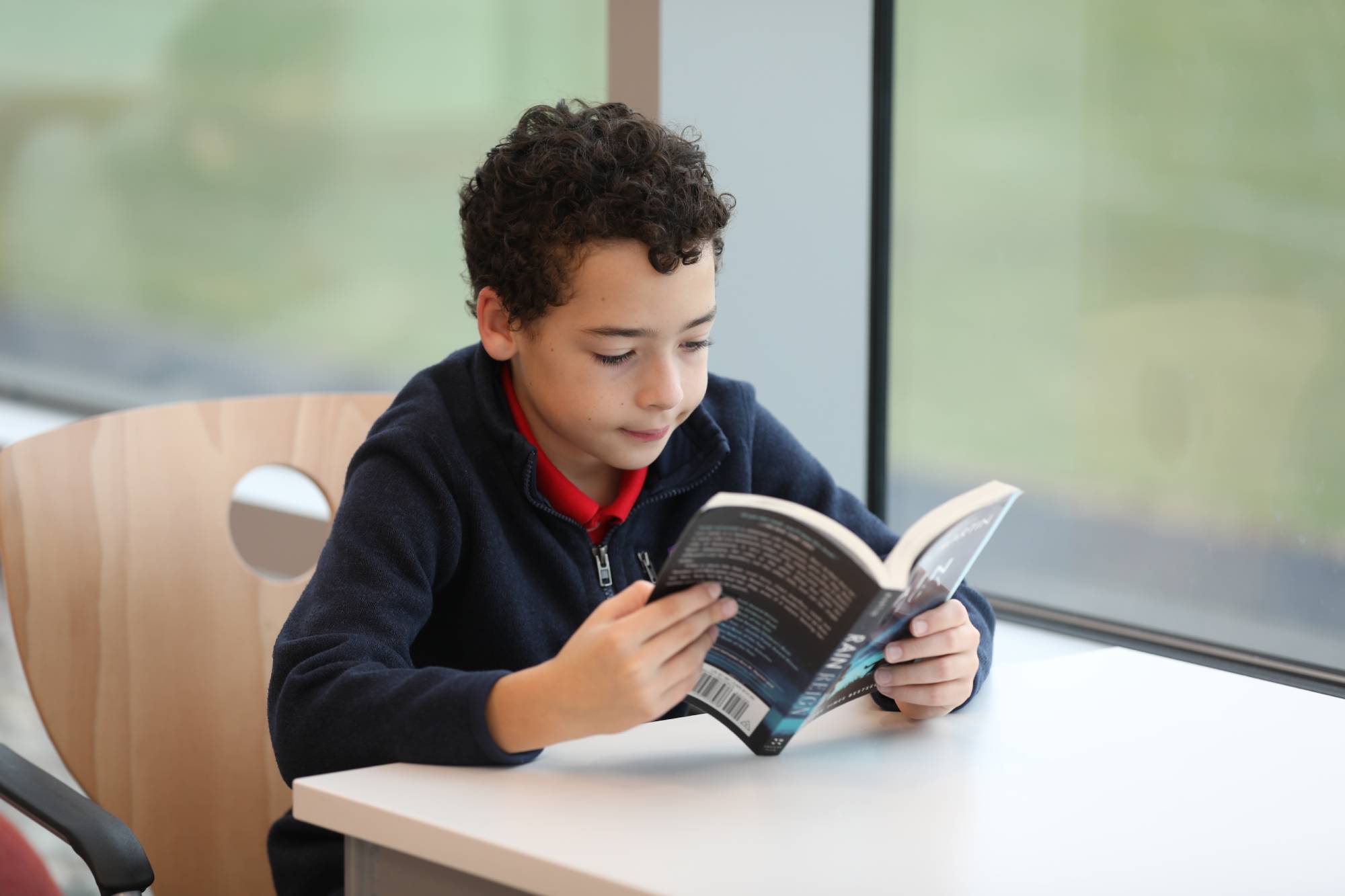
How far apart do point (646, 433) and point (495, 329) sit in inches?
6.3

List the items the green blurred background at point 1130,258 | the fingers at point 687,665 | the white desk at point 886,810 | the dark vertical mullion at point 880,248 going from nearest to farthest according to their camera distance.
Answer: the white desk at point 886,810
the fingers at point 687,665
the green blurred background at point 1130,258
the dark vertical mullion at point 880,248

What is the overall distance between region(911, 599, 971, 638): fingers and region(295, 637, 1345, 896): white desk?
0.25 feet

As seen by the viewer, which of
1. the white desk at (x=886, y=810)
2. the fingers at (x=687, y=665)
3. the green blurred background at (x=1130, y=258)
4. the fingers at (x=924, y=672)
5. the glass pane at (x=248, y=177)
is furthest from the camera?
the glass pane at (x=248, y=177)

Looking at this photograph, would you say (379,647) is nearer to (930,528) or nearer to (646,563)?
(646,563)

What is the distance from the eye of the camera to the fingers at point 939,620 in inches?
34.2

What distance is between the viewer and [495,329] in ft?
3.50

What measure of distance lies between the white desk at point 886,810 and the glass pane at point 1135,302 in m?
0.60

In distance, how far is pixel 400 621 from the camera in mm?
940

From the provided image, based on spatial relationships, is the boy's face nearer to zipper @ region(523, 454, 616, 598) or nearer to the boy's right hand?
zipper @ region(523, 454, 616, 598)

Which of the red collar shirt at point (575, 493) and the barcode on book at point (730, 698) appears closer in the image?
the barcode on book at point (730, 698)

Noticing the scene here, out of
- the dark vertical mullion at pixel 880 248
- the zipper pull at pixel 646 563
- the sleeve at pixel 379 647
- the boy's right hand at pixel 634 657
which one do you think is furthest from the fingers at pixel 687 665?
the dark vertical mullion at pixel 880 248

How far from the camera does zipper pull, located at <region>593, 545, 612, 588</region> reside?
110 centimetres

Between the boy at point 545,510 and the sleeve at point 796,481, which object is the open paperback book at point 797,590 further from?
the sleeve at point 796,481

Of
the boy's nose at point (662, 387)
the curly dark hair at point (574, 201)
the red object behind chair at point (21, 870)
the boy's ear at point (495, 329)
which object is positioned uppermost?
the curly dark hair at point (574, 201)
